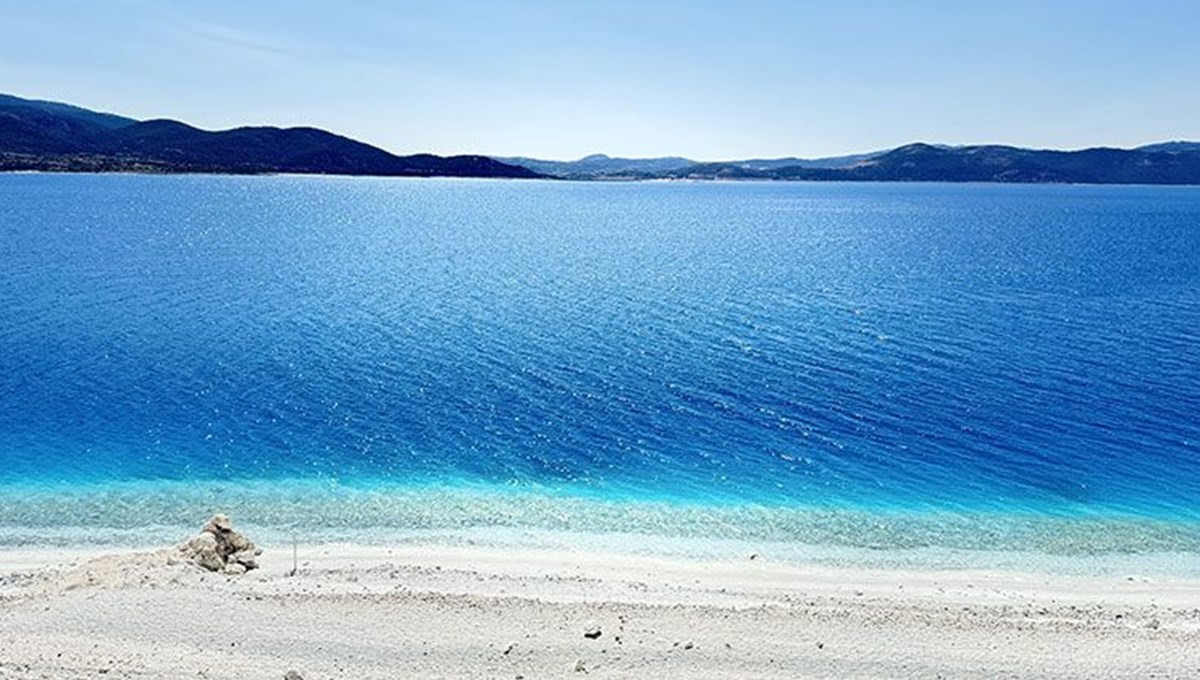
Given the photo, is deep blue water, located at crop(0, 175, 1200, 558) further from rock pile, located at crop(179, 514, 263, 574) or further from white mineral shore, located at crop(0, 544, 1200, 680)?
white mineral shore, located at crop(0, 544, 1200, 680)

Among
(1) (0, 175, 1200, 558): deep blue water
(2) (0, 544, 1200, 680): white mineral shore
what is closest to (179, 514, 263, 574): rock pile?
(2) (0, 544, 1200, 680): white mineral shore

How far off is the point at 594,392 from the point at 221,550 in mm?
23906

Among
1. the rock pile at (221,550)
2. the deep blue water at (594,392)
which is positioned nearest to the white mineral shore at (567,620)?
the rock pile at (221,550)

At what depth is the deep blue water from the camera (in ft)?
113

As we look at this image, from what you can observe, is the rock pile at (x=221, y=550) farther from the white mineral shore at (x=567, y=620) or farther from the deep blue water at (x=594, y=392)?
the deep blue water at (x=594, y=392)

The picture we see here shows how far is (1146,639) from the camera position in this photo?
73.5 ft

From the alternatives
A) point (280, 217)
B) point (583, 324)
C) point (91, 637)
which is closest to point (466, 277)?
point (583, 324)

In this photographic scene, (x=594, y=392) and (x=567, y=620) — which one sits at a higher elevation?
(x=567, y=620)

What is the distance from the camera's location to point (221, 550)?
2662cm

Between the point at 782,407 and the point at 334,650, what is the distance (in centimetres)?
2939

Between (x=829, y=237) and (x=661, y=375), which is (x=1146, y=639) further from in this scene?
(x=829, y=237)

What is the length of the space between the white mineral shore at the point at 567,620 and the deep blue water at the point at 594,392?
15.3 feet

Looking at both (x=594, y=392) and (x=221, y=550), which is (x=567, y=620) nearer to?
(x=221, y=550)

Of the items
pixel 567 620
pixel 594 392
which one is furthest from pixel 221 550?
pixel 594 392
